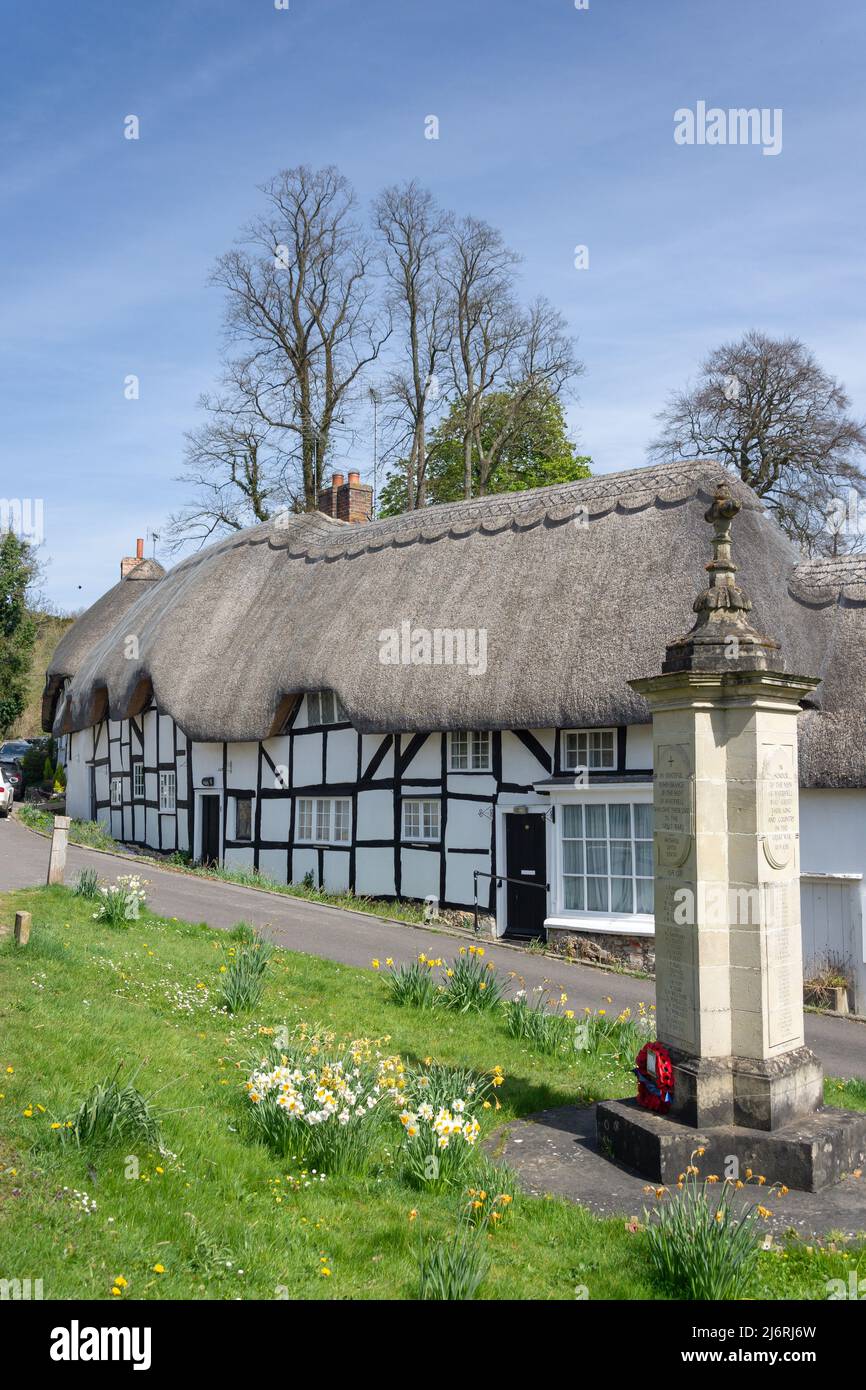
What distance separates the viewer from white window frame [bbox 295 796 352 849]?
19705 mm

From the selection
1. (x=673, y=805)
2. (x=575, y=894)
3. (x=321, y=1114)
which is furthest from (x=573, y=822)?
(x=321, y=1114)

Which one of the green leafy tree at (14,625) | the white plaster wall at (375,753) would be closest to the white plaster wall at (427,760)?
the white plaster wall at (375,753)

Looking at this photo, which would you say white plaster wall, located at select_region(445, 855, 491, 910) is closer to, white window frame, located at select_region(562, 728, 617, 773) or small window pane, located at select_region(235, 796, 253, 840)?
white window frame, located at select_region(562, 728, 617, 773)

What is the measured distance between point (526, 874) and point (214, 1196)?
11870mm

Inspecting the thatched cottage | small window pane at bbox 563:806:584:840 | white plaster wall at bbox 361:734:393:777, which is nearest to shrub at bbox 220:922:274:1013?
the thatched cottage

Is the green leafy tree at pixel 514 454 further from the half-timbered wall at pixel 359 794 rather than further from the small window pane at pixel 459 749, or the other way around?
the small window pane at pixel 459 749

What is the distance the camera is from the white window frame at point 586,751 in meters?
16.6

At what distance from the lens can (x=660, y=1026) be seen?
7.59 meters

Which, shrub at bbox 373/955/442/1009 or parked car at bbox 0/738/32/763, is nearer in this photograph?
shrub at bbox 373/955/442/1009

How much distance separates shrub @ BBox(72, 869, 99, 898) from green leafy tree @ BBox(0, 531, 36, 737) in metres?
21.6

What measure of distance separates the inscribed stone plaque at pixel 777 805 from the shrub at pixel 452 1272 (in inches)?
138
